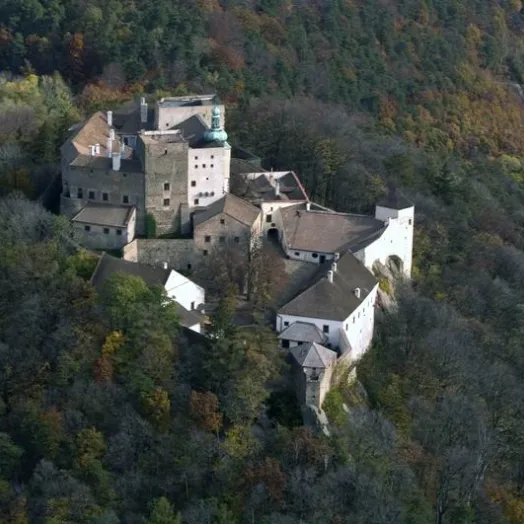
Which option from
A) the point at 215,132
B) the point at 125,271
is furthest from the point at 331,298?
the point at 215,132

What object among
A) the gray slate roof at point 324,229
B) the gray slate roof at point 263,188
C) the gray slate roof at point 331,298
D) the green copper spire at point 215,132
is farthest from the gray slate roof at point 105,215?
the gray slate roof at point 331,298

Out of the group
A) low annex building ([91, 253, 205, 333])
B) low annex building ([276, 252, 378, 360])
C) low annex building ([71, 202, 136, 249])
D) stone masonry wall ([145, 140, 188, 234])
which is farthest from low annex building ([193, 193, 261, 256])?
low annex building ([276, 252, 378, 360])

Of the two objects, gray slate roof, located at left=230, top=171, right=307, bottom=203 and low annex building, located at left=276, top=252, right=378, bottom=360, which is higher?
gray slate roof, located at left=230, top=171, right=307, bottom=203

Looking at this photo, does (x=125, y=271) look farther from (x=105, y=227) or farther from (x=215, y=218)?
(x=215, y=218)

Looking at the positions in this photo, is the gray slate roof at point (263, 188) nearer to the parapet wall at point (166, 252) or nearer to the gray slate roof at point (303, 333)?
the parapet wall at point (166, 252)

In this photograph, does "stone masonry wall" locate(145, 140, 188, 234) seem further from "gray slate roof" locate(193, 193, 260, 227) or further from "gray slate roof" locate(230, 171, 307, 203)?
"gray slate roof" locate(230, 171, 307, 203)

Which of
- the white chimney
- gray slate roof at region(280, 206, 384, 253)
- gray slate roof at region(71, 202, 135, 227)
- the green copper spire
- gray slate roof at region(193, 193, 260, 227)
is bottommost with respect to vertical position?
gray slate roof at region(280, 206, 384, 253)

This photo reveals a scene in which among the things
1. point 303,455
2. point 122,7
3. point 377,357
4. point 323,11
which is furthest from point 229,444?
point 323,11
